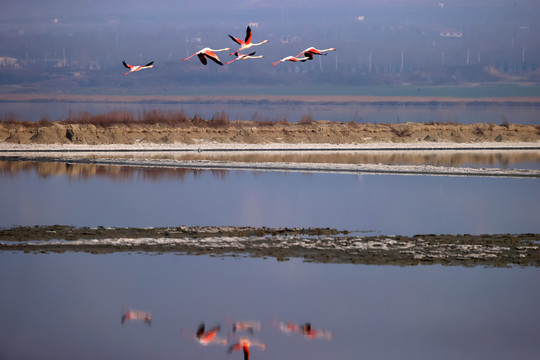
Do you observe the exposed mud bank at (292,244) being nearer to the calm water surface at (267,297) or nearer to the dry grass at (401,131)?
the calm water surface at (267,297)

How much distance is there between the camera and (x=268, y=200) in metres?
22.2

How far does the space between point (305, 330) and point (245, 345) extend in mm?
809

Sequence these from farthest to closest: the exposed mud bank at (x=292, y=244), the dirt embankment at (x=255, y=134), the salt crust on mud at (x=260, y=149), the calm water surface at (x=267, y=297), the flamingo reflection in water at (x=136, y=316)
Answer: the dirt embankment at (x=255, y=134)
the salt crust on mud at (x=260, y=149)
the exposed mud bank at (x=292, y=244)
the flamingo reflection in water at (x=136, y=316)
the calm water surface at (x=267, y=297)

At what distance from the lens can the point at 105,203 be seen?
2139 cm

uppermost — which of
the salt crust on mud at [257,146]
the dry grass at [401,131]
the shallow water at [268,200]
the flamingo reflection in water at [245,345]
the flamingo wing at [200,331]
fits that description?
the flamingo reflection in water at [245,345]

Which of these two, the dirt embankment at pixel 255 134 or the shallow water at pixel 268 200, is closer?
the shallow water at pixel 268 200

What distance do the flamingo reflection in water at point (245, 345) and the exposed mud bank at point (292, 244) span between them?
4.43 meters

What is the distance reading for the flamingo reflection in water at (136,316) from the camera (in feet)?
33.3

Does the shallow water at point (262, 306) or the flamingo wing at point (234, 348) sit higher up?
the flamingo wing at point (234, 348)

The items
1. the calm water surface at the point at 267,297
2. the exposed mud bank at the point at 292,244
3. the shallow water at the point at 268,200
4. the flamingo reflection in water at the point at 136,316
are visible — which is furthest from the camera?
the shallow water at the point at 268,200

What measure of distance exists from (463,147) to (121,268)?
3884cm

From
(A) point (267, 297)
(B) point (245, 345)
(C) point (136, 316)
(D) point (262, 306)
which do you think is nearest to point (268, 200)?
(A) point (267, 297)

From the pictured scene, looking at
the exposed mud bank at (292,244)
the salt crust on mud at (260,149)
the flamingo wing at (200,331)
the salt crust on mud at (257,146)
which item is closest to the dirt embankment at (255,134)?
the salt crust on mud at (257,146)

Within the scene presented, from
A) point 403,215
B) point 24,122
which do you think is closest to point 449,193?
point 403,215
